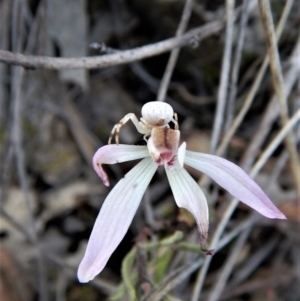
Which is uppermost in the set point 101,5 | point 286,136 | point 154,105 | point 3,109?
point 101,5

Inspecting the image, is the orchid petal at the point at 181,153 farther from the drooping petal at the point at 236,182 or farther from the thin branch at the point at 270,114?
the thin branch at the point at 270,114

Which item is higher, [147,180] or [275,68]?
[275,68]

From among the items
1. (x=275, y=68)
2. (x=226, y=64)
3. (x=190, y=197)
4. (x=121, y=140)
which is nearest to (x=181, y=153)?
(x=190, y=197)

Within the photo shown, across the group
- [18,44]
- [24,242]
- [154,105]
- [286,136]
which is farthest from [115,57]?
[24,242]

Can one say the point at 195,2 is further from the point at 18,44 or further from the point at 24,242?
the point at 24,242

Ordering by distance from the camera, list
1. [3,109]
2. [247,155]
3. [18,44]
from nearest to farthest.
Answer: [18,44] < [247,155] < [3,109]

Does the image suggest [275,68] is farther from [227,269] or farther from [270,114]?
[227,269]

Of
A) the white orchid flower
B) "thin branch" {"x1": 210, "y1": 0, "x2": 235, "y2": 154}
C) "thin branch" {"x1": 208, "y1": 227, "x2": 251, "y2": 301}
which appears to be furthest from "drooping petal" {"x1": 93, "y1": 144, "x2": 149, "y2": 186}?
"thin branch" {"x1": 208, "y1": 227, "x2": 251, "y2": 301}

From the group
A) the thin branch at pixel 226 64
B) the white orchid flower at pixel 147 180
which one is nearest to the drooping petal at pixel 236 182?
the white orchid flower at pixel 147 180
